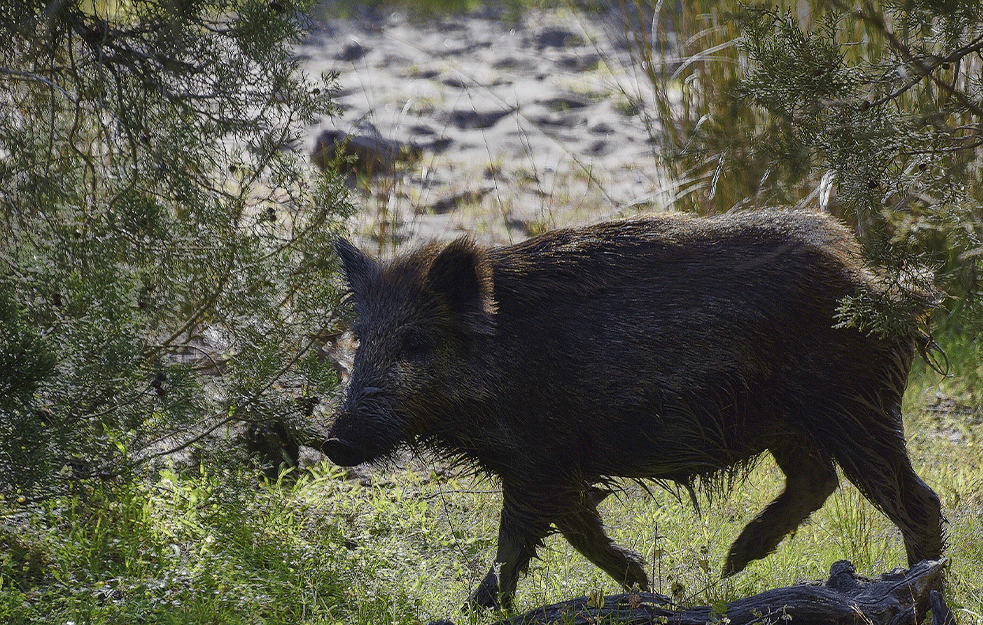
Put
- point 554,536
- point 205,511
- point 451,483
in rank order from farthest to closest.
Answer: point 451,483
point 554,536
point 205,511

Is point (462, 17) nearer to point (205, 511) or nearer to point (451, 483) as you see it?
point (451, 483)

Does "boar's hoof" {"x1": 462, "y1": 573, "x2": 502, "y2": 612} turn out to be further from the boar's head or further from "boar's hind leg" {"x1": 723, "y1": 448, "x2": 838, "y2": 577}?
"boar's hind leg" {"x1": 723, "y1": 448, "x2": 838, "y2": 577}

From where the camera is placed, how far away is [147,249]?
409 cm

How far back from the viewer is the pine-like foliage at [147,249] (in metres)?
3.67

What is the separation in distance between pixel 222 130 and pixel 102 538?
1.75 metres

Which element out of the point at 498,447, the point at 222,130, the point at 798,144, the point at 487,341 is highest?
the point at 222,130

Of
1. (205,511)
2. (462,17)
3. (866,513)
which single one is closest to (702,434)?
(866,513)

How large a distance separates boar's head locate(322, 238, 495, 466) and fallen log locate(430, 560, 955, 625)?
0.78m

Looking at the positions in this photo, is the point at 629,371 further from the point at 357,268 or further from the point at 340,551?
the point at 340,551

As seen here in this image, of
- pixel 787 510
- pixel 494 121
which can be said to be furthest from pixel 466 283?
pixel 494 121

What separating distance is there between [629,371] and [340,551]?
133cm

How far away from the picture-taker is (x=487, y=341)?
11.8 feet

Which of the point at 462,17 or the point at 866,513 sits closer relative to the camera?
the point at 866,513

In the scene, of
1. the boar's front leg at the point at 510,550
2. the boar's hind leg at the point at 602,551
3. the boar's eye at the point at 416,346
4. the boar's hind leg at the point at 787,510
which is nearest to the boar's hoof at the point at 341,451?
the boar's eye at the point at 416,346
